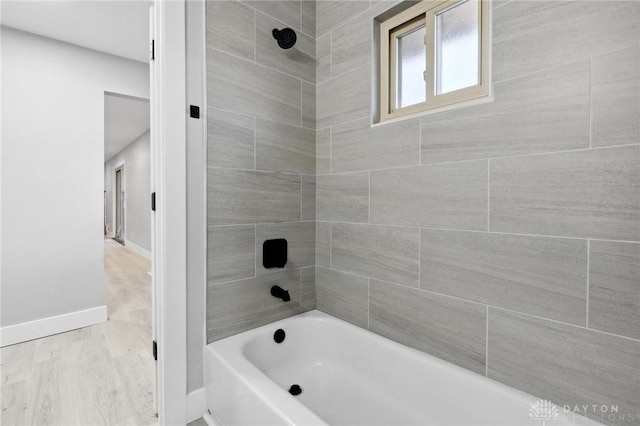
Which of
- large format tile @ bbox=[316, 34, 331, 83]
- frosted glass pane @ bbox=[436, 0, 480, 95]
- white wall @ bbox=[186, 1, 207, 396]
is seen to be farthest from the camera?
large format tile @ bbox=[316, 34, 331, 83]

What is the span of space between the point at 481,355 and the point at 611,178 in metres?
0.83

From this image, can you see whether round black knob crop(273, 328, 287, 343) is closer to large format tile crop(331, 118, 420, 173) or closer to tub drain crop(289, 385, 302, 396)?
tub drain crop(289, 385, 302, 396)

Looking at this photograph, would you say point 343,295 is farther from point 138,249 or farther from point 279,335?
point 138,249

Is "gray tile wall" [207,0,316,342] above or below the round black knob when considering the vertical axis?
above

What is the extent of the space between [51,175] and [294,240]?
2385 millimetres

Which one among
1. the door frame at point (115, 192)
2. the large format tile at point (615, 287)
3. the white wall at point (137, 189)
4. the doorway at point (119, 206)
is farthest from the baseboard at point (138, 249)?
the large format tile at point (615, 287)

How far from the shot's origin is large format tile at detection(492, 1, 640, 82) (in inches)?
37.2

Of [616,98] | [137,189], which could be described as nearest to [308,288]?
[616,98]

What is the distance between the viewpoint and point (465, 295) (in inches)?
51.8

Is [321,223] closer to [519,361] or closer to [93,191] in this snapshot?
[519,361]

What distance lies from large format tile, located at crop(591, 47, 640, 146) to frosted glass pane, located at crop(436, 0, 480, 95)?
1.45ft

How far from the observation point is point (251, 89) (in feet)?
5.54

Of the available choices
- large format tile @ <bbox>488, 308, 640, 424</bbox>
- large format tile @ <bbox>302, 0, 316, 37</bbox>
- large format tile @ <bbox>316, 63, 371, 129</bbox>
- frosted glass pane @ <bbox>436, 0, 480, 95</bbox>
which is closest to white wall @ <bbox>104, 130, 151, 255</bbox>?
large format tile @ <bbox>302, 0, 316, 37</bbox>

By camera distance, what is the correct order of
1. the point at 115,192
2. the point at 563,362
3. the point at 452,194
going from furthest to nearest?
the point at 115,192
the point at 452,194
the point at 563,362
